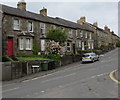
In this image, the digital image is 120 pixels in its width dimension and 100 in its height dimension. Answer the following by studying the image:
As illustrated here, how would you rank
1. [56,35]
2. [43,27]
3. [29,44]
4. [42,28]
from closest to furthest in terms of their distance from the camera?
[29,44] → [56,35] → [42,28] → [43,27]

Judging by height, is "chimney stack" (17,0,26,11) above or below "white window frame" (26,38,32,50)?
above

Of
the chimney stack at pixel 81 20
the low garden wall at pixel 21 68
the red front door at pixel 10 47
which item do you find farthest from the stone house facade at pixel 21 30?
the chimney stack at pixel 81 20

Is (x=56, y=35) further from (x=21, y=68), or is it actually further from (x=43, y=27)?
(x=21, y=68)

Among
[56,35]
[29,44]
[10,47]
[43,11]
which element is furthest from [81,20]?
[10,47]

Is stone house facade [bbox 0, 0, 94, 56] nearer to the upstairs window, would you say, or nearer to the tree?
the upstairs window

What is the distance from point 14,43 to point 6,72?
795 centimetres

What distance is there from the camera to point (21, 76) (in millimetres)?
19266

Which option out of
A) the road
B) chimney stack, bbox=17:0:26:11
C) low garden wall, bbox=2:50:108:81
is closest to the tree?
low garden wall, bbox=2:50:108:81

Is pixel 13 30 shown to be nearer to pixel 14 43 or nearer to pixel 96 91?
pixel 14 43

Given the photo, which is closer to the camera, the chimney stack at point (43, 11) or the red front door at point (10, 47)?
the red front door at point (10, 47)

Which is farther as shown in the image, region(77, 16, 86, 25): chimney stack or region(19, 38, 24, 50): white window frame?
region(77, 16, 86, 25): chimney stack

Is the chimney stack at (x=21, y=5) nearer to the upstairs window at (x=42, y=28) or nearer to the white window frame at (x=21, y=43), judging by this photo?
the upstairs window at (x=42, y=28)

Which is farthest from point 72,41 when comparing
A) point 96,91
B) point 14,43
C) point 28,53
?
point 96,91

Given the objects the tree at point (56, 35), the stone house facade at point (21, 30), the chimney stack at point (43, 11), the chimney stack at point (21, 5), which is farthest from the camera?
the chimney stack at point (43, 11)
